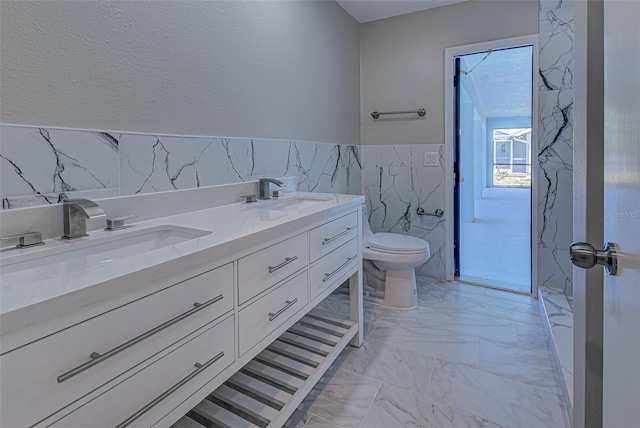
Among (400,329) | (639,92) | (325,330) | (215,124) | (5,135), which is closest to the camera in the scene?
(639,92)

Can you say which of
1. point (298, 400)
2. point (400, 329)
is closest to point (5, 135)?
point (298, 400)

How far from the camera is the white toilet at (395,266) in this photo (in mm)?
2502

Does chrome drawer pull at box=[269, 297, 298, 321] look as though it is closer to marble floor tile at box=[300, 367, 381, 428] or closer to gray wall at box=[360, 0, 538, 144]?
marble floor tile at box=[300, 367, 381, 428]

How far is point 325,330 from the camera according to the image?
77.0 inches

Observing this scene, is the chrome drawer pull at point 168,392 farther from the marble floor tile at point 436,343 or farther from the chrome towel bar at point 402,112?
the chrome towel bar at point 402,112

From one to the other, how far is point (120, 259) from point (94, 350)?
0.38 meters

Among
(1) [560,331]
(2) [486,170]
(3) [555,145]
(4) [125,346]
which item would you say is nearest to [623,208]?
(4) [125,346]

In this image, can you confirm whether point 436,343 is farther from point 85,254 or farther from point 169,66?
point 169,66

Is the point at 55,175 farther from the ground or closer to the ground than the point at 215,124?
closer to the ground

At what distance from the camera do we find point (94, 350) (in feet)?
2.25

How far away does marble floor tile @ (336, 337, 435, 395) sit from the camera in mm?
1749

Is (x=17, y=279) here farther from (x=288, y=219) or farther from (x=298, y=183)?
(x=298, y=183)

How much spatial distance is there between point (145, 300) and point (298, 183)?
1650mm

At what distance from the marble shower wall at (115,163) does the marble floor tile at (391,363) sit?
1.13m
